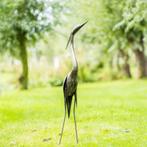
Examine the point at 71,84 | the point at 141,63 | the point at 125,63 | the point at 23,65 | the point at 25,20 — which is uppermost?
the point at 25,20

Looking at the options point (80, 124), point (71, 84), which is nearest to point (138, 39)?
point (80, 124)

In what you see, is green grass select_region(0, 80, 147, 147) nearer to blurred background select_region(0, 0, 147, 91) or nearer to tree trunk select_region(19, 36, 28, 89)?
blurred background select_region(0, 0, 147, 91)

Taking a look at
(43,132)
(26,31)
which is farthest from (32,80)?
(43,132)

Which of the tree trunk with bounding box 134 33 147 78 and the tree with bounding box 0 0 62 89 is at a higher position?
the tree with bounding box 0 0 62 89

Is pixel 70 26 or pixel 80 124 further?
pixel 70 26

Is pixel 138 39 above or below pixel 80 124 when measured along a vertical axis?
above

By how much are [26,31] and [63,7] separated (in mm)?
2675

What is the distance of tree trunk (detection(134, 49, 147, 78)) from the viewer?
25.2m

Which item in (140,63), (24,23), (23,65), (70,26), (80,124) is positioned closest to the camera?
(80,124)

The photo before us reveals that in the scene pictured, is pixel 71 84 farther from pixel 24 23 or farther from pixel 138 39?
pixel 138 39

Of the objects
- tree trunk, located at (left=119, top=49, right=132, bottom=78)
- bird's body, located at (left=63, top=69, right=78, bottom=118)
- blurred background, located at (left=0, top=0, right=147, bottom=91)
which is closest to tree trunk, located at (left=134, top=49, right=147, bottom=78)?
blurred background, located at (left=0, top=0, right=147, bottom=91)

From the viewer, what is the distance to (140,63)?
25.3 m

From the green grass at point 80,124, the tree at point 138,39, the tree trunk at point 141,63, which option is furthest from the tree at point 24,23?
the green grass at point 80,124

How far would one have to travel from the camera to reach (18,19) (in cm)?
2123
